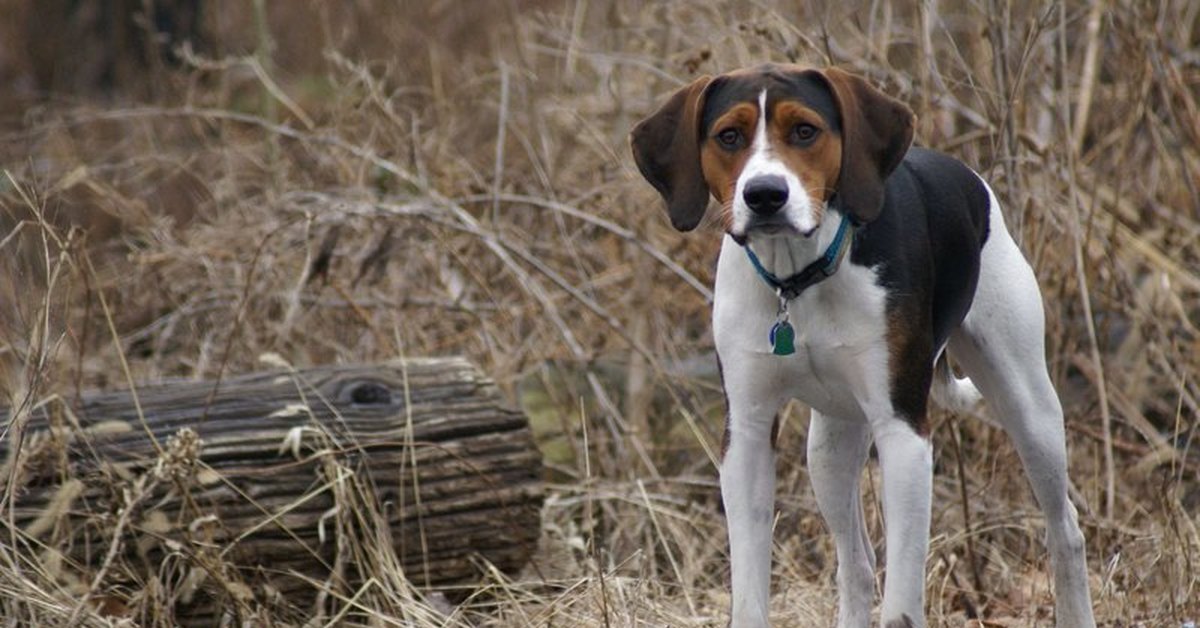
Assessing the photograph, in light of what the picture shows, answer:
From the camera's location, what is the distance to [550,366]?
7281 mm

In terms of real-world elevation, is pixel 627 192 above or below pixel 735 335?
below

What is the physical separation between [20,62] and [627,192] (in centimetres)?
928

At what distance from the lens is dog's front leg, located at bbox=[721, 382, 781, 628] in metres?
4.16

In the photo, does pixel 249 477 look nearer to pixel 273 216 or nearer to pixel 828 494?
pixel 828 494

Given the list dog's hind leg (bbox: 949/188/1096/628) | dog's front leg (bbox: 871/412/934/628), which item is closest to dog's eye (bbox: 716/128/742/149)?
dog's front leg (bbox: 871/412/934/628)

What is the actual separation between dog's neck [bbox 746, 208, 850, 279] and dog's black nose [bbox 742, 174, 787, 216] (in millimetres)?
259

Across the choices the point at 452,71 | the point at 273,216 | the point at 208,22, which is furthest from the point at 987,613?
the point at 208,22

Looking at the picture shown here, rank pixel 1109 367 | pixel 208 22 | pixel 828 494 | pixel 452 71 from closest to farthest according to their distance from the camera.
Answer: pixel 828 494 < pixel 1109 367 < pixel 452 71 < pixel 208 22

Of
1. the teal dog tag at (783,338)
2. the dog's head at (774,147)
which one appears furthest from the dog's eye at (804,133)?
the teal dog tag at (783,338)

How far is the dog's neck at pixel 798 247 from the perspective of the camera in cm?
396

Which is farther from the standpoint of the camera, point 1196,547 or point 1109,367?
point 1109,367

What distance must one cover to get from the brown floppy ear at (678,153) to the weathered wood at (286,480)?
1.75 metres

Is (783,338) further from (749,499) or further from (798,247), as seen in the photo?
(749,499)

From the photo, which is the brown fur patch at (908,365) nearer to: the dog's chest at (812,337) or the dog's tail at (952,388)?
the dog's chest at (812,337)
